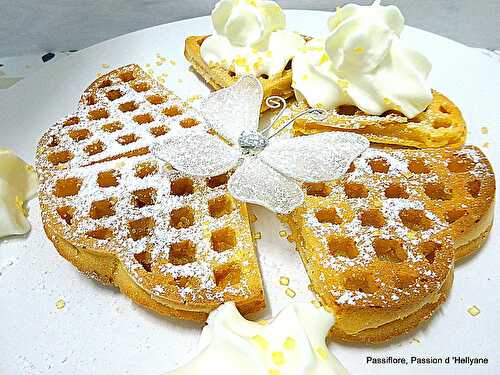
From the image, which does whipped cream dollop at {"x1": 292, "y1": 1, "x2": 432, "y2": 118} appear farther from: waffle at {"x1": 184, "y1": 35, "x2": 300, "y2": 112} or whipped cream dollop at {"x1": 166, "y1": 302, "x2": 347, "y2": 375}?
whipped cream dollop at {"x1": 166, "y1": 302, "x2": 347, "y2": 375}

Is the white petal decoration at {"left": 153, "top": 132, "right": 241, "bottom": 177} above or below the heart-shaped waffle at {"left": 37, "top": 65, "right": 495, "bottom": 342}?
above

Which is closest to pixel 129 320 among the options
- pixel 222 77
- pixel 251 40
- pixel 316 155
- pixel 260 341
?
pixel 260 341

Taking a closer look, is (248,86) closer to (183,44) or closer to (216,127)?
(216,127)

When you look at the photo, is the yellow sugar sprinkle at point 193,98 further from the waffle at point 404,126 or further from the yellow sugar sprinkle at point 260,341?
the yellow sugar sprinkle at point 260,341

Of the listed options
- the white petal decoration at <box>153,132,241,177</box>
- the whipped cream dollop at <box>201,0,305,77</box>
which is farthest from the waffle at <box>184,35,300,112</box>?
the white petal decoration at <box>153,132,241,177</box>

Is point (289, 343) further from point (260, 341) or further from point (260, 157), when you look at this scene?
point (260, 157)

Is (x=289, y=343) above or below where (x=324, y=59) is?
below

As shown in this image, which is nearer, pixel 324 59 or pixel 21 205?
pixel 21 205
